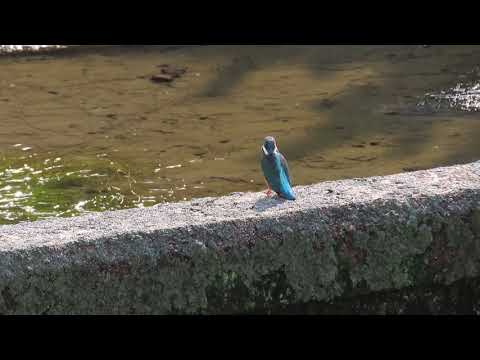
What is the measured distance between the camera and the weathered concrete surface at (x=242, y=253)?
288 centimetres

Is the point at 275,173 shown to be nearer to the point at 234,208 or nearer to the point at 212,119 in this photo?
the point at 234,208

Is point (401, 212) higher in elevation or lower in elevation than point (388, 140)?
higher

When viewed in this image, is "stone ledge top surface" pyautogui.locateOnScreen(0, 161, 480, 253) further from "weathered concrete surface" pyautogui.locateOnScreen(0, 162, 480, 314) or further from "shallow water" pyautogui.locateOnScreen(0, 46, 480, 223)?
"shallow water" pyautogui.locateOnScreen(0, 46, 480, 223)

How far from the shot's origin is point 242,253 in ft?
9.68

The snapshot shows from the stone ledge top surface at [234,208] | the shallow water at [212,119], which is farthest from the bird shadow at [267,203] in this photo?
the shallow water at [212,119]

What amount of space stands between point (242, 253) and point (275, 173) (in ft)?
1.21

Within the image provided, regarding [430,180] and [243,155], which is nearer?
[430,180]

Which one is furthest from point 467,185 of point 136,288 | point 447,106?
point 447,106

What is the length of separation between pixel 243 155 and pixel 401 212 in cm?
236

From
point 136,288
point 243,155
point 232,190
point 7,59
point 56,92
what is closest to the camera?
point 136,288

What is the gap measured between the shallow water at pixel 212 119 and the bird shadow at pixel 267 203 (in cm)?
157

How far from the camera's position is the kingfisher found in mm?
3172

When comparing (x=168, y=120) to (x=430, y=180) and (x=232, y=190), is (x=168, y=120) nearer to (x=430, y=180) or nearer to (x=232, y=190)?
(x=232, y=190)

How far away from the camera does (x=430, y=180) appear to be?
10.7ft
